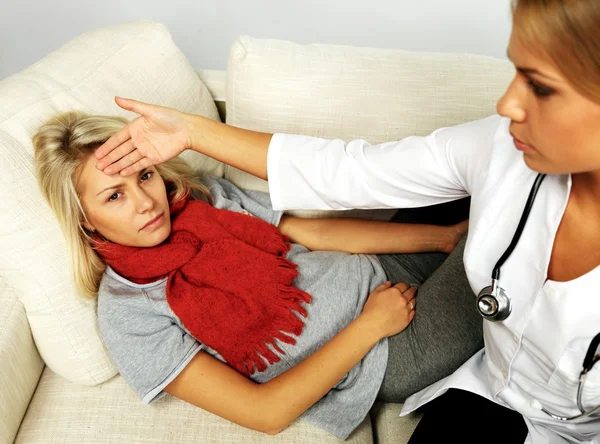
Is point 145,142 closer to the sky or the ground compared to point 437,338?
closer to the sky

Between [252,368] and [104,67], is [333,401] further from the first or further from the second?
[104,67]

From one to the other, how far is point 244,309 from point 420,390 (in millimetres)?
420

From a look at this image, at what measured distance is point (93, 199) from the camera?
135 cm

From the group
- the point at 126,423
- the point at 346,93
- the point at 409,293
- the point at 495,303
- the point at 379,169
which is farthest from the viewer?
the point at 346,93

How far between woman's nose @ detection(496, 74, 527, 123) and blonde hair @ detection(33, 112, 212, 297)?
83 centimetres

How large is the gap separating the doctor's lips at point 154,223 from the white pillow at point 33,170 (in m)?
A: 0.17

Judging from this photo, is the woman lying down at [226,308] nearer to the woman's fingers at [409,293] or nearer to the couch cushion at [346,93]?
the woman's fingers at [409,293]

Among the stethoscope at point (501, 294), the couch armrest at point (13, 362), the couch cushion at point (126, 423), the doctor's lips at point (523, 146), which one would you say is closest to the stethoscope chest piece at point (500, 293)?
the stethoscope at point (501, 294)

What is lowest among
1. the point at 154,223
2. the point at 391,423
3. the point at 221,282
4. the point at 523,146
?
the point at 391,423

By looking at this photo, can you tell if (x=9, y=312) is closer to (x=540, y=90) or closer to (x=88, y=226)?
(x=88, y=226)

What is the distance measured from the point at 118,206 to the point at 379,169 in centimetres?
54

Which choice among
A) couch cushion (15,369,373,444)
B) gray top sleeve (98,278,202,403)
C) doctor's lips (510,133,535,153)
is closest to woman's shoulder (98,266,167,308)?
gray top sleeve (98,278,202,403)

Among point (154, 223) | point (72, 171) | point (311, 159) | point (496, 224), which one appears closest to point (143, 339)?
point (154, 223)

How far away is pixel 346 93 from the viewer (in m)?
1.62
